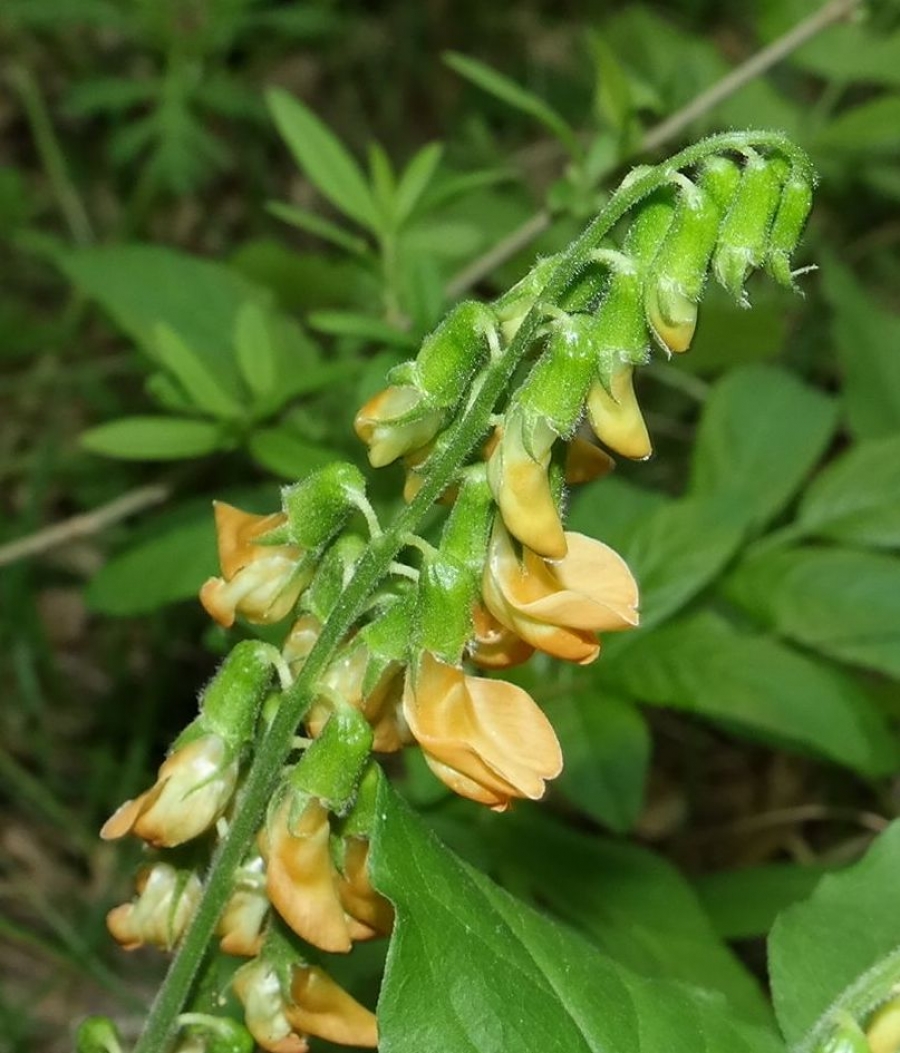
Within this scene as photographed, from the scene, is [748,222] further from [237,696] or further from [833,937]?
[833,937]

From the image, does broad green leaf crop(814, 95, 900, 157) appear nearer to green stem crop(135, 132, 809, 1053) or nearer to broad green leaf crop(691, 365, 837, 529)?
broad green leaf crop(691, 365, 837, 529)

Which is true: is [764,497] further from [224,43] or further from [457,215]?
[224,43]

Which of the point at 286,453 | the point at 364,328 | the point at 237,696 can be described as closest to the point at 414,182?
the point at 364,328

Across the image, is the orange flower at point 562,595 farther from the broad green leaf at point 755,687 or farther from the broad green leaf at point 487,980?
the broad green leaf at point 755,687

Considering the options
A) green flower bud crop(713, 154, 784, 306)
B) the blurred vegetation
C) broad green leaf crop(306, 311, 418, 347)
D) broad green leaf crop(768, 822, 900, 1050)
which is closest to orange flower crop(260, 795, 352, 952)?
broad green leaf crop(768, 822, 900, 1050)

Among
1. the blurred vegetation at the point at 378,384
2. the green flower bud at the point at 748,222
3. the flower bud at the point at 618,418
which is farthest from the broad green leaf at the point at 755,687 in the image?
the green flower bud at the point at 748,222
